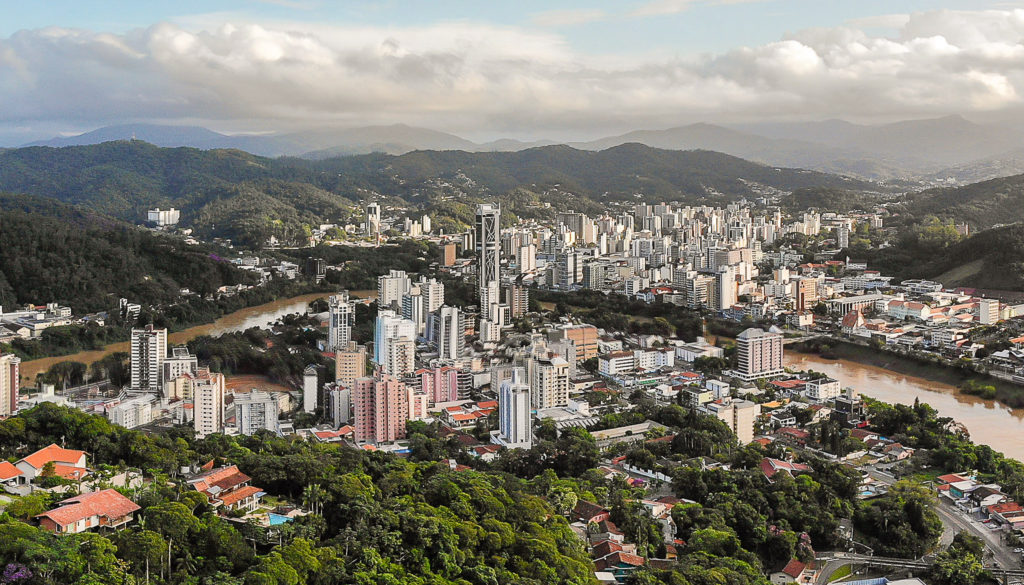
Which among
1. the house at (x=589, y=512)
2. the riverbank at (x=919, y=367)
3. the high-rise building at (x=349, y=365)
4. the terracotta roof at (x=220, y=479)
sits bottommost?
the riverbank at (x=919, y=367)

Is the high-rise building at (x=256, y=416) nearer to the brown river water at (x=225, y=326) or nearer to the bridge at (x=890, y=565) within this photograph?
the brown river water at (x=225, y=326)

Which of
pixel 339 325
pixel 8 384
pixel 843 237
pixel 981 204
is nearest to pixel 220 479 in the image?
pixel 8 384

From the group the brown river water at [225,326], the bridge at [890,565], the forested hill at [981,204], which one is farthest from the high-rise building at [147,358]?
the forested hill at [981,204]

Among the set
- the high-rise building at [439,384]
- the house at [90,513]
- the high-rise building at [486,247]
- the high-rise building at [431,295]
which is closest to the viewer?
the house at [90,513]

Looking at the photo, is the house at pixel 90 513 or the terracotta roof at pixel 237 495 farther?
the terracotta roof at pixel 237 495

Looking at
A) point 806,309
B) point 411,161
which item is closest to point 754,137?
point 411,161

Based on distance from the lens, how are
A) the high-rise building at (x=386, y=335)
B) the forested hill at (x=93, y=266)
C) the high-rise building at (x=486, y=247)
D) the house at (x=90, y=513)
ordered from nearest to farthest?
the house at (x=90, y=513)
the high-rise building at (x=386, y=335)
the forested hill at (x=93, y=266)
the high-rise building at (x=486, y=247)

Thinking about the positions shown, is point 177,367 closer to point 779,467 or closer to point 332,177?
point 779,467

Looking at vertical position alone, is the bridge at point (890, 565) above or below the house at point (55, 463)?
below
